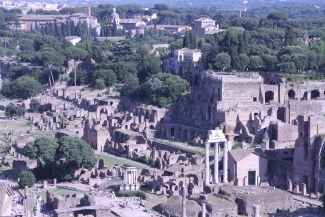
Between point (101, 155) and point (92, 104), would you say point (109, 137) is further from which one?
point (92, 104)

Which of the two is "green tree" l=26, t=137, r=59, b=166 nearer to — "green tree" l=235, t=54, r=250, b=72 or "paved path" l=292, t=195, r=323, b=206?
"paved path" l=292, t=195, r=323, b=206

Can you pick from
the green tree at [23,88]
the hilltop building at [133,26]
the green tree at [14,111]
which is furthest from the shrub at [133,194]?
the hilltop building at [133,26]

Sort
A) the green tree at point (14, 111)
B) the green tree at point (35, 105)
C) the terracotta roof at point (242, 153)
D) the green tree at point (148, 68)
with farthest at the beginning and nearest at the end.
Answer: the green tree at point (35, 105), the green tree at point (14, 111), the green tree at point (148, 68), the terracotta roof at point (242, 153)

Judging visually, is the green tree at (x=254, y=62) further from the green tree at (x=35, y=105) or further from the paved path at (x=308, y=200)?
the paved path at (x=308, y=200)

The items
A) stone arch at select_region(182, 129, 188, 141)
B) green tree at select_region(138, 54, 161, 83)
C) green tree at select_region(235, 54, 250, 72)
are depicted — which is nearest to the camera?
stone arch at select_region(182, 129, 188, 141)

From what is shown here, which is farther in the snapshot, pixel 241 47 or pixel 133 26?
pixel 133 26

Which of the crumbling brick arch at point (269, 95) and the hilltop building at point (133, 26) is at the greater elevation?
the crumbling brick arch at point (269, 95)

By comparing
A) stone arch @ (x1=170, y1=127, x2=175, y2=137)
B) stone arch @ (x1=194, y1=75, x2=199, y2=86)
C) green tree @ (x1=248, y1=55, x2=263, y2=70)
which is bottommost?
stone arch @ (x1=170, y1=127, x2=175, y2=137)

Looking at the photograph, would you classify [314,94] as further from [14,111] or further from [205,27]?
[205,27]

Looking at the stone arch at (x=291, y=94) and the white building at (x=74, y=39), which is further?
the white building at (x=74, y=39)

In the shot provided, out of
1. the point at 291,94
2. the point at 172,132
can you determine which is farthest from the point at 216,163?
the point at 291,94

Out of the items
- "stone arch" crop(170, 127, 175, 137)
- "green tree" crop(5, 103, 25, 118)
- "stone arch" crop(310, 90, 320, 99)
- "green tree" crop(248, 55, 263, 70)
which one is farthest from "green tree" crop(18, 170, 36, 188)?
"green tree" crop(5, 103, 25, 118)
